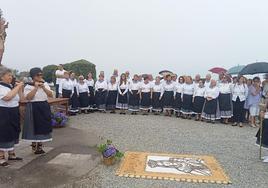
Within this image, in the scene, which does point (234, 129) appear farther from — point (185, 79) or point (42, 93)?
point (42, 93)

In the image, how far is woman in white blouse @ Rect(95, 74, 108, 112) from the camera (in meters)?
12.3

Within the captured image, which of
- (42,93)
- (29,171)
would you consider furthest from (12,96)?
(29,171)

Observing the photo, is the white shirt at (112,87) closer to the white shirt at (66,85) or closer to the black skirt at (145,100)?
the black skirt at (145,100)

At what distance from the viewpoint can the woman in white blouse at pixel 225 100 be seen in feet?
35.0

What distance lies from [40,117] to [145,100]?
668 cm

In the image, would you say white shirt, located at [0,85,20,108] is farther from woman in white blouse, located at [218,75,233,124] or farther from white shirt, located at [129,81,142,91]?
woman in white blouse, located at [218,75,233,124]

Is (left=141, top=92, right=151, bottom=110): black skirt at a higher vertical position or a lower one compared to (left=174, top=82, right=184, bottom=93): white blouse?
lower

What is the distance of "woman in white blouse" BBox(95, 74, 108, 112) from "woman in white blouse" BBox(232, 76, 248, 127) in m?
5.01

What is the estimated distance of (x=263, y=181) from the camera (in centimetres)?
498

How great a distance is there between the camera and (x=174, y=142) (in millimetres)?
7527

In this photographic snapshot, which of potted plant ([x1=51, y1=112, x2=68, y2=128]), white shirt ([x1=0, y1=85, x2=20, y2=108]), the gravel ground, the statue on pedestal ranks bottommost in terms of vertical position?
the gravel ground

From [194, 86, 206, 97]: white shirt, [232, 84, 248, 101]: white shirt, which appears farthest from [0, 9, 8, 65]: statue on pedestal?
[232, 84, 248, 101]: white shirt

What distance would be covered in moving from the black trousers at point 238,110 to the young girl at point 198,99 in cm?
118

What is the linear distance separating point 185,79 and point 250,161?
592cm
